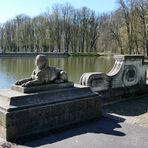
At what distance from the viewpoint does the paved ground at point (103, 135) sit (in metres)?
5.35

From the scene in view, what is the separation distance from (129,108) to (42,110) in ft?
13.5

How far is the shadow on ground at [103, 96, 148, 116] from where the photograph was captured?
8.68 m

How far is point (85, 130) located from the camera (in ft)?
20.3

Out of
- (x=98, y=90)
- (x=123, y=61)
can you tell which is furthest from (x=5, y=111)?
(x=123, y=61)

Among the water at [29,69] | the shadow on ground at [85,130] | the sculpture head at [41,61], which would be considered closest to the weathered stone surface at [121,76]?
the shadow on ground at [85,130]

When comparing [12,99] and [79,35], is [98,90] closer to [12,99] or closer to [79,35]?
[12,99]

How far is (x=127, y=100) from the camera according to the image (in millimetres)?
10594

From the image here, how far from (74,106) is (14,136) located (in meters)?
1.56

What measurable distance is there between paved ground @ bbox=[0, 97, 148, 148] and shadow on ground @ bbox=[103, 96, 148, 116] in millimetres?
1258

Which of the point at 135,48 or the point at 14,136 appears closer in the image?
the point at 14,136

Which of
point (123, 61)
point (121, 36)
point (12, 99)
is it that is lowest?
point (12, 99)

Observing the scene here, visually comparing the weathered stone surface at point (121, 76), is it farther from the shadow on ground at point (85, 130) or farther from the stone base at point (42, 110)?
the shadow on ground at point (85, 130)

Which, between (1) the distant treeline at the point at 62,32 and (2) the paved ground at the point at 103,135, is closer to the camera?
(2) the paved ground at the point at 103,135

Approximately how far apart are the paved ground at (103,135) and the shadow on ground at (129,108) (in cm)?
126
